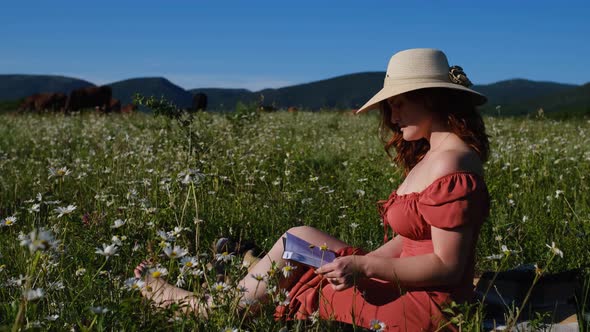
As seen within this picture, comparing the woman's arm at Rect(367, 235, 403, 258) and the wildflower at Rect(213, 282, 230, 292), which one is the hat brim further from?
the wildflower at Rect(213, 282, 230, 292)

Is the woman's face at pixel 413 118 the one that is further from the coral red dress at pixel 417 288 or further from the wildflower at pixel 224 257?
the wildflower at pixel 224 257

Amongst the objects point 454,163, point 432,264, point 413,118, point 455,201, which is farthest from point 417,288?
point 413,118

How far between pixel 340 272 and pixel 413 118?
0.83 meters

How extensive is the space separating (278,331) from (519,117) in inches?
515

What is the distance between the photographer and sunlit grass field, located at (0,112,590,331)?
2.48 m

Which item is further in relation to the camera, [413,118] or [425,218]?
[413,118]

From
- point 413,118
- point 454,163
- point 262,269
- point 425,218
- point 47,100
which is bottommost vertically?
point 262,269

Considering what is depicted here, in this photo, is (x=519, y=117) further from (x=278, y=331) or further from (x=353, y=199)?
(x=278, y=331)

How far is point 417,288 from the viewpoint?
283 cm

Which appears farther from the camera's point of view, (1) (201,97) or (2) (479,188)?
(1) (201,97)

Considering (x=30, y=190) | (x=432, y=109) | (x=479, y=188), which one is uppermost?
(x=432, y=109)

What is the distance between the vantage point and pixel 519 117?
47.7 feet

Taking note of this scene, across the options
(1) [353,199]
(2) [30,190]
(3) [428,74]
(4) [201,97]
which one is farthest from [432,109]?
(4) [201,97]

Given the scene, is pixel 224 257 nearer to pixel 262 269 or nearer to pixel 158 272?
pixel 158 272
